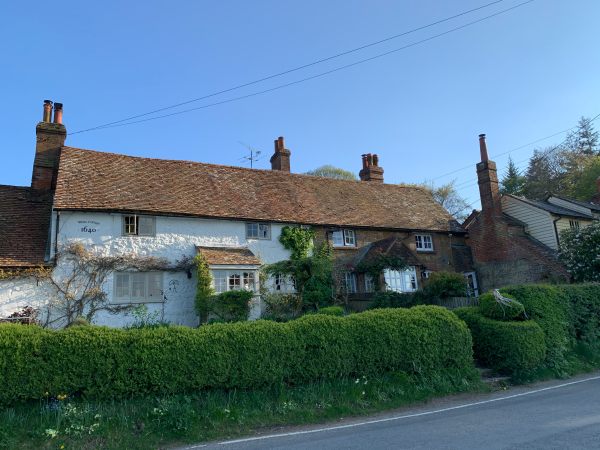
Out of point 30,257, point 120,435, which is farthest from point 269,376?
point 30,257

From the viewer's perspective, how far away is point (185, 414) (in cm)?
901

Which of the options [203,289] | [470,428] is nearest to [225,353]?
[470,428]

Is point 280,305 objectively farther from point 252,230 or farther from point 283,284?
point 252,230

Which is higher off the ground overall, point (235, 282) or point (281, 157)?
point (281, 157)

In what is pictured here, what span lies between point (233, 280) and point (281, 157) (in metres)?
12.0

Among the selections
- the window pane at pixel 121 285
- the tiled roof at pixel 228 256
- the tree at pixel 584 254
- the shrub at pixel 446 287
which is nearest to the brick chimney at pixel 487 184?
the tree at pixel 584 254

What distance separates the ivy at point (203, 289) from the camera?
1942 cm

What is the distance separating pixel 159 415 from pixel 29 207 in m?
16.3

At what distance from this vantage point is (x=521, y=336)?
12.9 m

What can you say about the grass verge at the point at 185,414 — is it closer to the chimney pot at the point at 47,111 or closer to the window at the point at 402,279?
the window at the point at 402,279

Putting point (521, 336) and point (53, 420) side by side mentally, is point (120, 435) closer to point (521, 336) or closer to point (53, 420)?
point (53, 420)

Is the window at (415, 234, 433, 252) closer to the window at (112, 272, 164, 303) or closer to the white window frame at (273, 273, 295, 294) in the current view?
the white window frame at (273, 273, 295, 294)

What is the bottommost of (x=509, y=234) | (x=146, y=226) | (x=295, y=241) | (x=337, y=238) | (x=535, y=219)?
(x=295, y=241)

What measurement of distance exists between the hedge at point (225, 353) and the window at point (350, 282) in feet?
39.4
